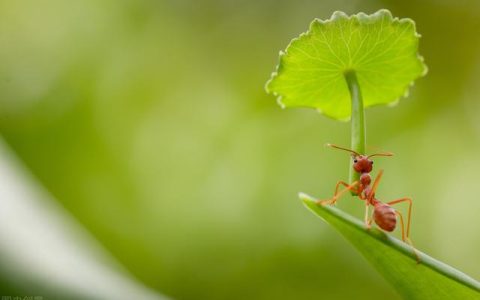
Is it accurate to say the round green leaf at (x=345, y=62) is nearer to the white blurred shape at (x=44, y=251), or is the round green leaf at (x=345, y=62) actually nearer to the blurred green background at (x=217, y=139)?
the white blurred shape at (x=44, y=251)

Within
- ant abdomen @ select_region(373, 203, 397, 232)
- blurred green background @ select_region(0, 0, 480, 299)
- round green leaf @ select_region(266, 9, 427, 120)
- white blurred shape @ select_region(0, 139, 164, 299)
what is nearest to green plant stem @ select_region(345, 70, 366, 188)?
round green leaf @ select_region(266, 9, 427, 120)

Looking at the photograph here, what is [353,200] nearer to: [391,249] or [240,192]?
[240,192]

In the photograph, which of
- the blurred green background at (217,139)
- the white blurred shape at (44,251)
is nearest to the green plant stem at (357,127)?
the white blurred shape at (44,251)

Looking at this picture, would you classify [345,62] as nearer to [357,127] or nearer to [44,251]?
[357,127]

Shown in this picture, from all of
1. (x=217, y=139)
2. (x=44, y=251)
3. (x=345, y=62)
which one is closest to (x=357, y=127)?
(x=345, y=62)

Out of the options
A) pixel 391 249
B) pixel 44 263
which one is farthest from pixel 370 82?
pixel 44 263

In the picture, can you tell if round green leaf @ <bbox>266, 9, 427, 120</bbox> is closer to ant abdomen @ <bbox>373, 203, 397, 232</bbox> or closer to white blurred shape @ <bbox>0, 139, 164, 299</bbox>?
ant abdomen @ <bbox>373, 203, 397, 232</bbox>
